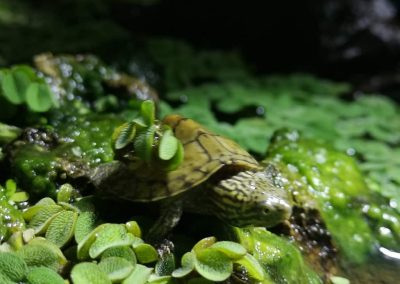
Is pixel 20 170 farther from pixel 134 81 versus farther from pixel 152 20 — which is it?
pixel 152 20

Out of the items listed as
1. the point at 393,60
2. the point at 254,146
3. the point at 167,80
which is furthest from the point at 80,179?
the point at 393,60

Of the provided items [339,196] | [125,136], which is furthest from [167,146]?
[339,196]

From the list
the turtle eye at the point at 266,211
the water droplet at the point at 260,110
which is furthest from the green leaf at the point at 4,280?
the water droplet at the point at 260,110

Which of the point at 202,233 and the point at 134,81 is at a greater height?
the point at 134,81

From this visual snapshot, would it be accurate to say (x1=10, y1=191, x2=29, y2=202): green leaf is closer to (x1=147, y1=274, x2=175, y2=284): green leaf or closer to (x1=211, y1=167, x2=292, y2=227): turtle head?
(x1=147, y1=274, x2=175, y2=284): green leaf

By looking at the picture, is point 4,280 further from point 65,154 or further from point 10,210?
point 65,154
